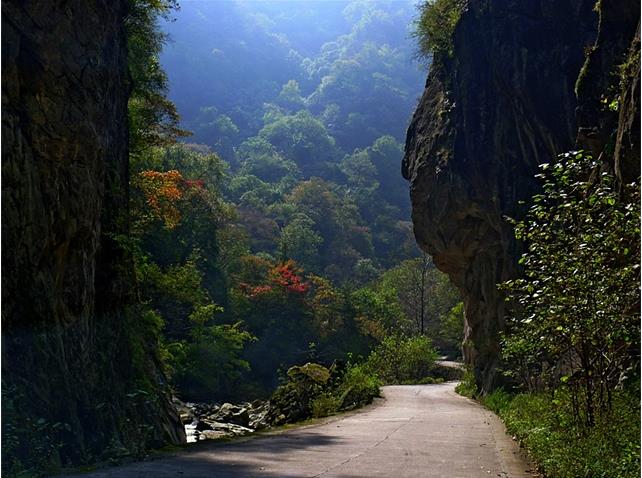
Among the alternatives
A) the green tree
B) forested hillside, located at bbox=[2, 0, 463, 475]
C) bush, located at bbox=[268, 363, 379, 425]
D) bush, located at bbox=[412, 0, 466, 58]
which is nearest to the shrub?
the green tree

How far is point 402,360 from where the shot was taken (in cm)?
4416

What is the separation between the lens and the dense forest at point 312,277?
29.5 feet

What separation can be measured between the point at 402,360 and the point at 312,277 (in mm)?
9970

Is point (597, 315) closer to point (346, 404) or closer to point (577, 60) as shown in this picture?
point (577, 60)

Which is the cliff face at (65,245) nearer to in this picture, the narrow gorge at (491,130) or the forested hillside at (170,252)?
the forested hillside at (170,252)

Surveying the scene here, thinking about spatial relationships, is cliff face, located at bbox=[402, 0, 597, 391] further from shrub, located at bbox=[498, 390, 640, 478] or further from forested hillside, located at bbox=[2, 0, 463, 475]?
shrub, located at bbox=[498, 390, 640, 478]

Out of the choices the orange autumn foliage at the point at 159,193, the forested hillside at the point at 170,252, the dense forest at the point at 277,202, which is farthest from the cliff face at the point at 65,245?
the orange autumn foliage at the point at 159,193

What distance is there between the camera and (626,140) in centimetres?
1023

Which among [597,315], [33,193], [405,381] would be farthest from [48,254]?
[405,381]

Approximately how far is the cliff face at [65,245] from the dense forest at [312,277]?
50mm

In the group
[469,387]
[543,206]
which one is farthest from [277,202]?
[543,206]

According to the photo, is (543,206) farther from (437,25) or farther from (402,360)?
→ (402,360)

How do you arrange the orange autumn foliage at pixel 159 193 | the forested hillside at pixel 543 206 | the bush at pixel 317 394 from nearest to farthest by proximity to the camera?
the forested hillside at pixel 543 206, the bush at pixel 317 394, the orange autumn foliage at pixel 159 193

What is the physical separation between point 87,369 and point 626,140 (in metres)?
10.2
